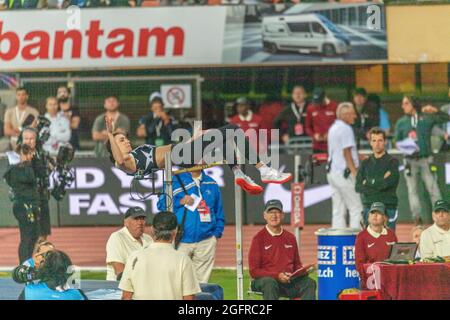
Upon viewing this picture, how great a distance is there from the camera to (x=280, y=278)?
40.3ft

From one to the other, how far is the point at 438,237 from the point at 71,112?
882 cm

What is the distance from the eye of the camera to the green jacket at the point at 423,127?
61.5 ft

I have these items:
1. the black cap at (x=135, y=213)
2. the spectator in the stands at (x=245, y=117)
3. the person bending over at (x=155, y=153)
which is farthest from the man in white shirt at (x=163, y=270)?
the spectator in the stands at (x=245, y=117)

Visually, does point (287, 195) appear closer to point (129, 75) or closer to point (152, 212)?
point (152, 212)

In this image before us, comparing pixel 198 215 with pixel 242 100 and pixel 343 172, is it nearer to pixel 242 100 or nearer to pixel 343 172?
pixel 343 172

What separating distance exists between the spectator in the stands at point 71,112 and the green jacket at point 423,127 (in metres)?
4.94

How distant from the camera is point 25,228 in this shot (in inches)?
610

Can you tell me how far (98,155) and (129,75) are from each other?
5.78 ft

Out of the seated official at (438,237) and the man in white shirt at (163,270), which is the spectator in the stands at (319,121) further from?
the man in white shirt at (163,270)

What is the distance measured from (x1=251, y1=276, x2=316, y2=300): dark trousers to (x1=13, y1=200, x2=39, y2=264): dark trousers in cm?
402

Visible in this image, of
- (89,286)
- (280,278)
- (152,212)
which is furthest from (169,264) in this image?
(152,212)

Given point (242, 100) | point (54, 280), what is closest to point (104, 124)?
point (242, 100)
